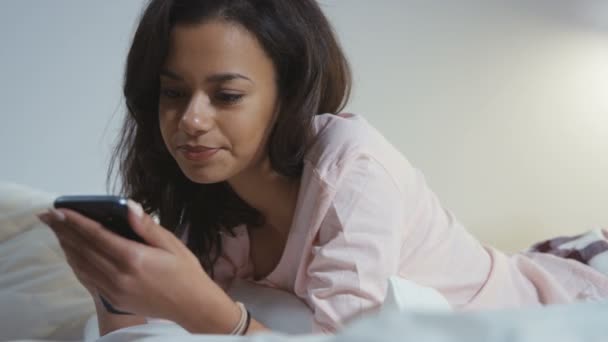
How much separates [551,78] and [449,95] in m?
0.28

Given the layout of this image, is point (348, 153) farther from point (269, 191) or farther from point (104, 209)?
point (104, 209)

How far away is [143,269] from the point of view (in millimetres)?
648

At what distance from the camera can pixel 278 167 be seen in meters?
0.93

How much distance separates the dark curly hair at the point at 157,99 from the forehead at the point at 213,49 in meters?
0.01

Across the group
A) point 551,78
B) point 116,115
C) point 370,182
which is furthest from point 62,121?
point 551,78

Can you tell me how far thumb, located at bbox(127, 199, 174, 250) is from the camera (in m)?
0.62

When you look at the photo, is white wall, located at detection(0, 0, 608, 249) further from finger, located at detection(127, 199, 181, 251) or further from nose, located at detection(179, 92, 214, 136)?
finger, located at detection(127, 199, 181, 251)

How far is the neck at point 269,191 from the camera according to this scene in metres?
0.96

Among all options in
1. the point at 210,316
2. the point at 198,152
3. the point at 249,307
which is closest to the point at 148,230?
the point at 210,316

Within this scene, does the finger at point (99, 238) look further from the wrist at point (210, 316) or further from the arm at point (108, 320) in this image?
the arm at point (108, 320)

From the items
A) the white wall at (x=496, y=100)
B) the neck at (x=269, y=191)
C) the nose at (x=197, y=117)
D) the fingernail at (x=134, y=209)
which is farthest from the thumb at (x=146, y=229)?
the white wall at (x=496, y=100)

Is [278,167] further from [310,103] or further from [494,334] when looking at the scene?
[494,334]

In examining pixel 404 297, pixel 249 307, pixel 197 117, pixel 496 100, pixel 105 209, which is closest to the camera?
pixel 105 209

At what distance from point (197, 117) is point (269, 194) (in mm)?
202
